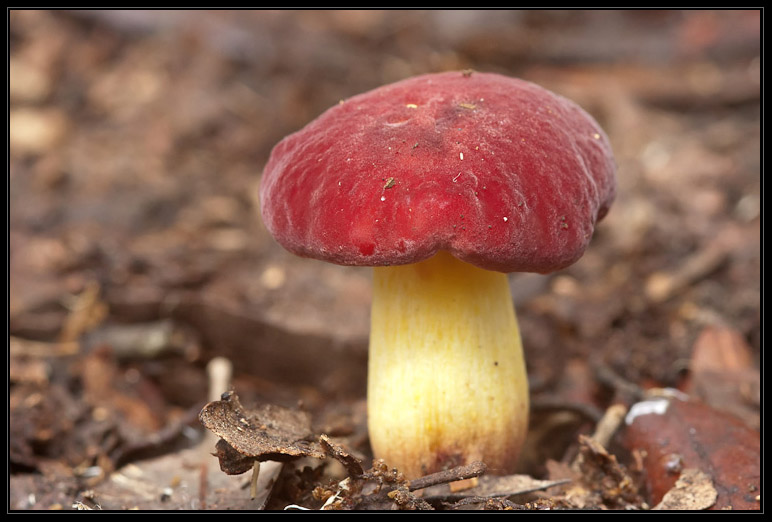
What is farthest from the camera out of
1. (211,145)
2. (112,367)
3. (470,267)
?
(211,145)

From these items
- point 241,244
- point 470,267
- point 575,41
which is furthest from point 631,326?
point 575,41

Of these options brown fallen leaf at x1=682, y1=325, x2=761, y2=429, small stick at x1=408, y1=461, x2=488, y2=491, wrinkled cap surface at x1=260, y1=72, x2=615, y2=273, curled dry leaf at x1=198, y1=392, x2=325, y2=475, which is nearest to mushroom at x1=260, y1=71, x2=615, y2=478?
wrinkled cap surface at x1=260, y1=72, x2=615, y2=273

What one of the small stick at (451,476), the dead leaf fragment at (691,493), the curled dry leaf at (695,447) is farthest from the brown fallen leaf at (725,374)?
the small stick at (451,476)

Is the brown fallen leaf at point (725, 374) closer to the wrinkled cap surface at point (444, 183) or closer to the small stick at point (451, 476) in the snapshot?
the wrinkled cap surface at point (444, 183)

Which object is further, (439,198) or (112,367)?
(112,367)

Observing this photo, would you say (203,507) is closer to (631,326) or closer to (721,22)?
(631,326)

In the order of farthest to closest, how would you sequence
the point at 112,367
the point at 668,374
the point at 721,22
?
1. the point at 721,22
2. the point at 112,367
3. the point at 668,374

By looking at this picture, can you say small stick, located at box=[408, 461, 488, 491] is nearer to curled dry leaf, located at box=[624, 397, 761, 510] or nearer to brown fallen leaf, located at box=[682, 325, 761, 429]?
curled dry leaf, located at box=[624, 397, 761, 510]

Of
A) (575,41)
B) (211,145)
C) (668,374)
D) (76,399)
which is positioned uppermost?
(575,41)
